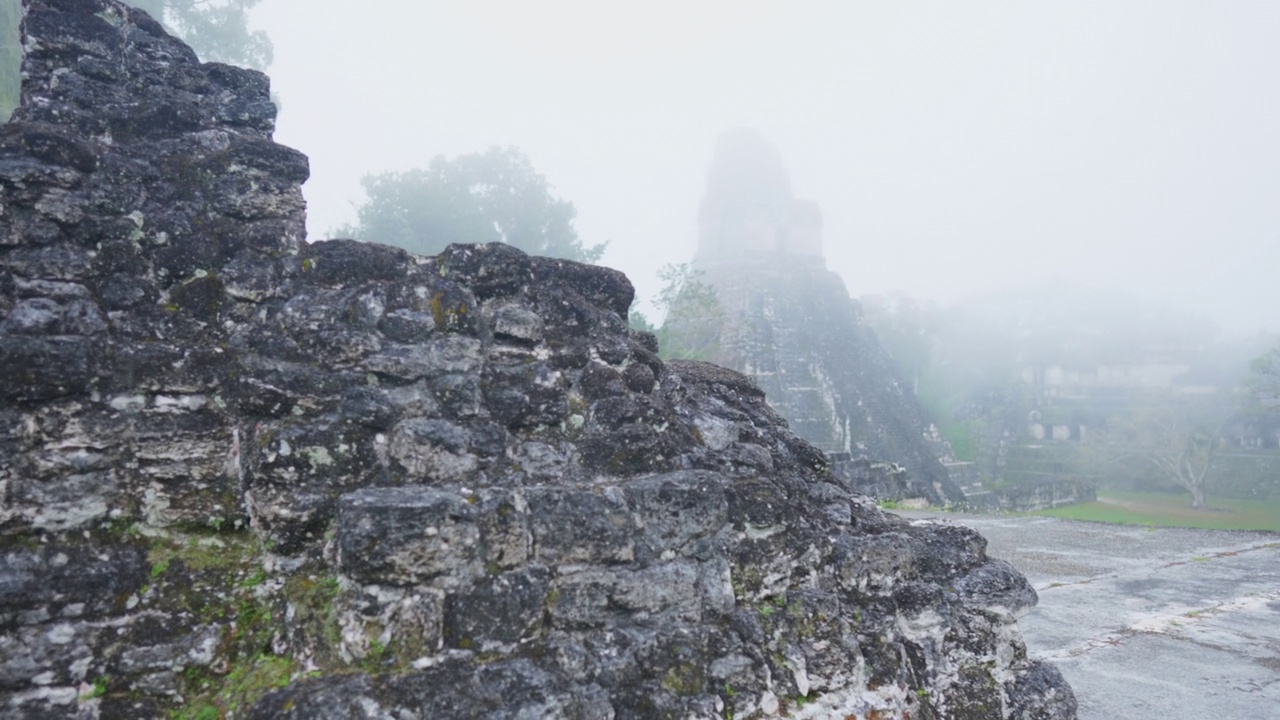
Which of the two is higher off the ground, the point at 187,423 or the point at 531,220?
the point at 531,220

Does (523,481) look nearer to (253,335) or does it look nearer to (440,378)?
(440,378)

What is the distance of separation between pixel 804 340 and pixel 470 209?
1598 centimetres

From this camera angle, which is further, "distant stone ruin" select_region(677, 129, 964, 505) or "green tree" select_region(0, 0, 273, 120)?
"distant stone ruin" select_region(677, 129, 964, 505)

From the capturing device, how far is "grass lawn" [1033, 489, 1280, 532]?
20.8 m

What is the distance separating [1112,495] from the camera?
89.4 ft

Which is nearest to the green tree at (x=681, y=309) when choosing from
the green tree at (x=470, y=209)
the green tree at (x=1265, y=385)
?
the green tree at (x=470, y=209)

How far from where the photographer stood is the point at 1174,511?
77.6 ft

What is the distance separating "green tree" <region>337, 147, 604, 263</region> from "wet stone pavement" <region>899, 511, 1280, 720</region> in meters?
20.5

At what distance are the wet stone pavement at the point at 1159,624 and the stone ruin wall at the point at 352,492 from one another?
129 cm

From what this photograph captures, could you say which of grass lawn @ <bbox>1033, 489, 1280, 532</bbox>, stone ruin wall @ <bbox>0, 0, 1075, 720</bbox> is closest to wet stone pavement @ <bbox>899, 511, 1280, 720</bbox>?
stone ruin wall @ <bbox>0, 0, 1075, 720</bbox>

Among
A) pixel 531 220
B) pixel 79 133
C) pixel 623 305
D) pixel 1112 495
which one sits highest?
pixel 531 220

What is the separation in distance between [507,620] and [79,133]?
8.07 feet

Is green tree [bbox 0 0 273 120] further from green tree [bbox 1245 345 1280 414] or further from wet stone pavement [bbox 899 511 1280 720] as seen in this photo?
green tree [bbox 1245 345 1280 414]

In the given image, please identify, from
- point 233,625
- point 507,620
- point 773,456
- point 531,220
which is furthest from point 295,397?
point 531,220
